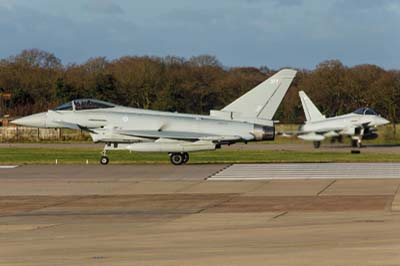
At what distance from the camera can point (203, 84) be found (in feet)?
312

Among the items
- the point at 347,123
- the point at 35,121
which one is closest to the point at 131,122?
the point at 35,121

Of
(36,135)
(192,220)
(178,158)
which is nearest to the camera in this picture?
(192,220)

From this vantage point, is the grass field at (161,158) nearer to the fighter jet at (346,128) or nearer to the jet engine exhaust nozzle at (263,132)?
the jet engine exhaust nozzle at (263,132)

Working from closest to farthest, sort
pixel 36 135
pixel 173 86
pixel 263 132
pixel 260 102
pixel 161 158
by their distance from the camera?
pixel 263 132
pixel 260 102
pixel 161 158
pixel 36 135
pixel 173 86

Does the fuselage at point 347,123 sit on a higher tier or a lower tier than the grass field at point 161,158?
higher

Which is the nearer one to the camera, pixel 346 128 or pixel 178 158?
pixel 178 158

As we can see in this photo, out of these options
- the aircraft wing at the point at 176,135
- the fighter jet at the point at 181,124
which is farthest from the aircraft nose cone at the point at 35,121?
the aircraft wing at the point at 176,135

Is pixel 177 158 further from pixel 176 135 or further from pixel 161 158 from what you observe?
pixel 161 158

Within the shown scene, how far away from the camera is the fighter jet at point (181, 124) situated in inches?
1314

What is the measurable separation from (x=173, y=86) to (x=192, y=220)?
6810 cm

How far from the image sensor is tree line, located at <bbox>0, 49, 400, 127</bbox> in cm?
7944

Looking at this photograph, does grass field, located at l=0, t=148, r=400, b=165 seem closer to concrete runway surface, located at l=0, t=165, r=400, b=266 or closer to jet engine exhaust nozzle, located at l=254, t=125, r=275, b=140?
jet engine exhaust nozzle, located at l=254, t=125, r=275, b=140

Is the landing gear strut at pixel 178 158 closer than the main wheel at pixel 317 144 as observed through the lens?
Yes

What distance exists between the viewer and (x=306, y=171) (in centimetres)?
2978
